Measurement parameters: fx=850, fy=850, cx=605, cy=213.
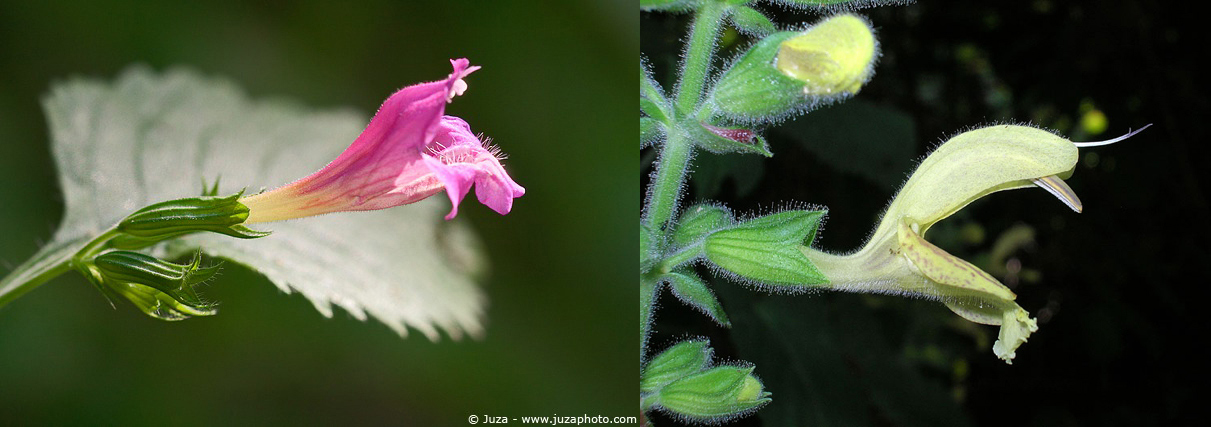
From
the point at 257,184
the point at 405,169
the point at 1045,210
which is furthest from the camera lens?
the point at 1045,210

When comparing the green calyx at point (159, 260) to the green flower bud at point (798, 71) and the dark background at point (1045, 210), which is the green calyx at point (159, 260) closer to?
the green flower bud at point (798, 71)

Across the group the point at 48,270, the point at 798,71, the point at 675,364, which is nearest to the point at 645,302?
the point at 675,364

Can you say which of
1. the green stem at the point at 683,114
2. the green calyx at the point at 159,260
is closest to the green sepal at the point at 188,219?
the green calyx at the point at 159,260

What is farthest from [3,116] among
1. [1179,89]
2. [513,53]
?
[1179,89]

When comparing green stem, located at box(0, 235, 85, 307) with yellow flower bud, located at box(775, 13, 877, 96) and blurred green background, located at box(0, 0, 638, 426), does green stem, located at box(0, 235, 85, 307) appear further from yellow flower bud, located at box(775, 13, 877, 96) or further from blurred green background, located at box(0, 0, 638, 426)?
yellow flower bud, located at box(775, 13, 877, 96)

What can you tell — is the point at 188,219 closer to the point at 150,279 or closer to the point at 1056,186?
the point at 150,279

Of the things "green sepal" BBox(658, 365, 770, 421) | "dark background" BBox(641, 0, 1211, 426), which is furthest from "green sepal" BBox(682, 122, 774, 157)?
"dark background" BBox(641, 0, 1211, 426)
